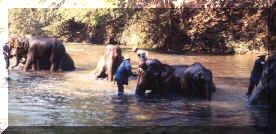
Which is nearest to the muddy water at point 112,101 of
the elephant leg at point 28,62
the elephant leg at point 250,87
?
the elephant leg at point 250,87

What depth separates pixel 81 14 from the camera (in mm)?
7621

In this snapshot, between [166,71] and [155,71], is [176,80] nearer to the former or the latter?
[166,71]

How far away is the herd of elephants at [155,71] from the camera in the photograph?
23.0 feet

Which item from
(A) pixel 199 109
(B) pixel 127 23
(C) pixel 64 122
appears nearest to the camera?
(C) pixel 64 122

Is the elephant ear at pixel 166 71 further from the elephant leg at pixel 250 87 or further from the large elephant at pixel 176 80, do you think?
the elephant leg at pixel 250 87

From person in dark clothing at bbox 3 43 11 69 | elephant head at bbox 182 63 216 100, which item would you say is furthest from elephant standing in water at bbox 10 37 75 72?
elephant head at bbox 182 63 216 100

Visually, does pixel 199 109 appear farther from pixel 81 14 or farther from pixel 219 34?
pixel 81 14

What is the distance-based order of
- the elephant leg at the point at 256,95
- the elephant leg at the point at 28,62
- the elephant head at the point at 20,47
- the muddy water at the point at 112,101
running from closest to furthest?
1. the muddy water at the point at 112,101
2. the elephant leg at the point at 256,95
3. the elephant leg at the point at 28,62
4. the elephant head at the point at 20,47

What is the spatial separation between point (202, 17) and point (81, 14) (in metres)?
2.33

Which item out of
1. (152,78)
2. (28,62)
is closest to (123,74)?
(152,78)

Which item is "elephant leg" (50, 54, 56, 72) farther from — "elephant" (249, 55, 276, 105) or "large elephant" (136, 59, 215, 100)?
"elephant" (249, 55, 276, 105)

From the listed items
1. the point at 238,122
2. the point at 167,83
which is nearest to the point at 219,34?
Result: the point at 167,83

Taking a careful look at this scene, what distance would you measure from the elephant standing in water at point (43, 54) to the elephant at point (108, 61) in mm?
485

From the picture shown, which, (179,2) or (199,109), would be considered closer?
(199,109)
